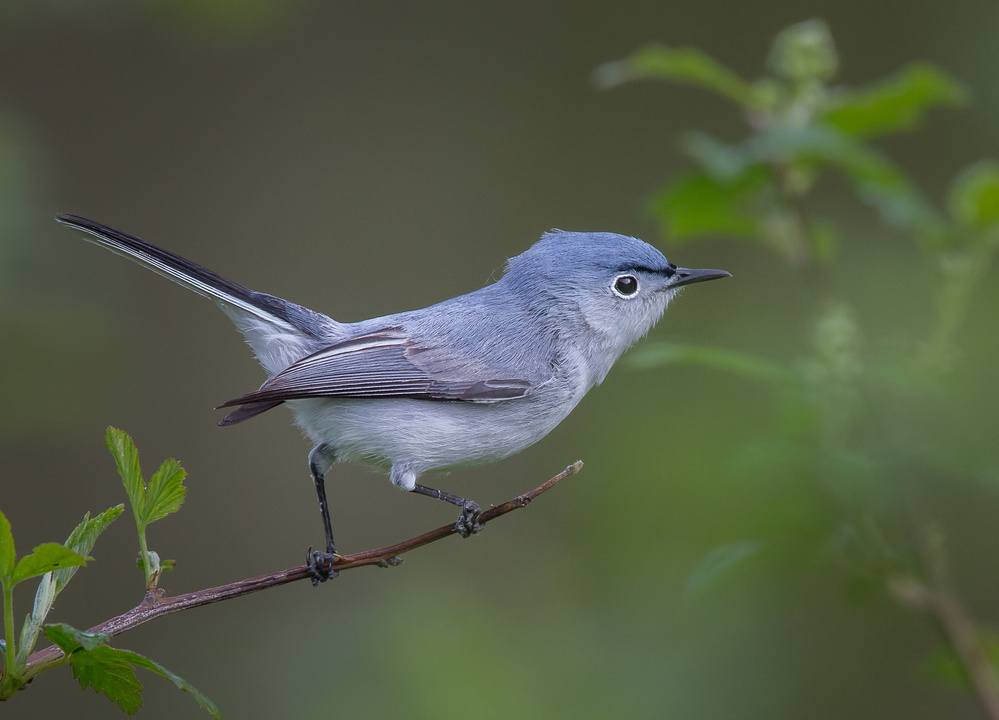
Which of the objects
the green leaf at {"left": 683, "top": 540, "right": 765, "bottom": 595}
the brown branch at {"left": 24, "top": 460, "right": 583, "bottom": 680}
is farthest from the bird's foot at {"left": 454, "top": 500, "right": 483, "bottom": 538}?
the green leaf at {"left": 683, "top": 540, "right": 765, "bottom": 595}

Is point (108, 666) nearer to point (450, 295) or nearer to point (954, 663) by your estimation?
point (954, 663)

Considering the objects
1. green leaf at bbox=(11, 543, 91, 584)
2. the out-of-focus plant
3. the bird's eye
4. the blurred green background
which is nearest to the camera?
green leaf at bbox=(11, 543, 91, 584)

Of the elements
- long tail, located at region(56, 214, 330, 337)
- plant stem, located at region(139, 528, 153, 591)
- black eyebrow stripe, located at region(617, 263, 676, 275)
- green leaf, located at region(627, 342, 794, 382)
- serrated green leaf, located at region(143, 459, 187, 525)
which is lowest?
plant stem, located at region(139, 528, 153, 591)

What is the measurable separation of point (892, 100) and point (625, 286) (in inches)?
23.9

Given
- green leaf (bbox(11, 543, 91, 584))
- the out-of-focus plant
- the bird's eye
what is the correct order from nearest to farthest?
green leaf (bbox(11, 543, 91, 584)) < the out-of-focus plant < the bird's eye

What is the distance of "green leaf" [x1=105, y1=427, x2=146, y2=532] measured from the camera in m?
1.08

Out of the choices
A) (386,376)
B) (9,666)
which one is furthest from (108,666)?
(386,376)

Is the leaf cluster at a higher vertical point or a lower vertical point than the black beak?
lower

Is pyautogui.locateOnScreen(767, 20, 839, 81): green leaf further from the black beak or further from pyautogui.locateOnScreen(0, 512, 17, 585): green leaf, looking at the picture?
pyautogui.locateOnScreen(0, 512, 17, 585): green leaf

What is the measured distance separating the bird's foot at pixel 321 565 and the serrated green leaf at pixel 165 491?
0.52 m

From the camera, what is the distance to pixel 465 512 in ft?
5.66

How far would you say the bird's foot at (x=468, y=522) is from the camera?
1627mm

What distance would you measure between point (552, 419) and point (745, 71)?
3.93 metres

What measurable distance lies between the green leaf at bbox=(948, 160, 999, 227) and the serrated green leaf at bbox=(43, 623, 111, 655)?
1559 mm
